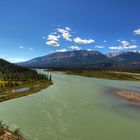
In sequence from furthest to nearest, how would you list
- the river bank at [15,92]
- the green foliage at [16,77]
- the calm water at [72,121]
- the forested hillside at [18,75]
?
1. the forested hillside at [18,75]
2. the green foliage at [16,77]
3. the river bank at [15,92]
4. the calm water at [72,121]

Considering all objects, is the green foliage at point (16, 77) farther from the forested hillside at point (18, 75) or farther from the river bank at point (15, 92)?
the river bank at point (15, 92)

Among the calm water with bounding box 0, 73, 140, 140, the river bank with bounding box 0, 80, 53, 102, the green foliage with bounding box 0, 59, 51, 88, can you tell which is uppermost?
the green foliage with bounding box 0, 59, 51, 88

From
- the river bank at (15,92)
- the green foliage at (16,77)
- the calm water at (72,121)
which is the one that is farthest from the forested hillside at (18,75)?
the calm water at (72,121)

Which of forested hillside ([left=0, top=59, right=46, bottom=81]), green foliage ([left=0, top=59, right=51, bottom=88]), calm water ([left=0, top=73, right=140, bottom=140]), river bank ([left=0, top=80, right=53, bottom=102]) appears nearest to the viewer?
calm water ([left=0, top=73, right=140, bottom=140])

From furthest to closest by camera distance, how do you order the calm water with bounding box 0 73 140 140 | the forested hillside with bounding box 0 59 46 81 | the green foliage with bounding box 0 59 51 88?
the forested hillside with bounding box 0 59 46 81 < the green foliage with bounding box 0 59 51 88 < the calm water with bounding box 0 73 140 140

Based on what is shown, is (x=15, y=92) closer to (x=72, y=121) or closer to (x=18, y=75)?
(x=72, y=121)

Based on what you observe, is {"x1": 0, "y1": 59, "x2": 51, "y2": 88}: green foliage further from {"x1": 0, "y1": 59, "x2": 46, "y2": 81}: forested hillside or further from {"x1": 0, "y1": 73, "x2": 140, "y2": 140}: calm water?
{"x1": 0, "y1": 73, "x2": 140, "y2": 140}: calm water

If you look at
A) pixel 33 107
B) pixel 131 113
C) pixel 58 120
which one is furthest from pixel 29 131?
pixel 131 113

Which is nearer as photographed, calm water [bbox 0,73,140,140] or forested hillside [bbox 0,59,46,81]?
calm water [bbox 0,73,140,140]

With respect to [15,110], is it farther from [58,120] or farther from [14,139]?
[14,139]

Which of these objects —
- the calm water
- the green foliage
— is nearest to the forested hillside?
the green foliage

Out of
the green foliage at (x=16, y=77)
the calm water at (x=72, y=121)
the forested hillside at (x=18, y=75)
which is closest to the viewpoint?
the calm water at (x=72, y=121)

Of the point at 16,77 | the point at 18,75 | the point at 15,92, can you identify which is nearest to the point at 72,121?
the point at 15,92
